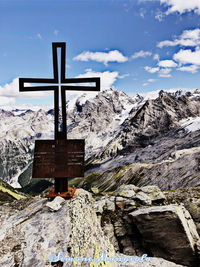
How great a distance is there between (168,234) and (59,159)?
10391 mm

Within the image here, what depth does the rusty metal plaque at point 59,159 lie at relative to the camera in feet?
40.6

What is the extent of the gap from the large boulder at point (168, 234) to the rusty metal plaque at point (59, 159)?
7.77 m

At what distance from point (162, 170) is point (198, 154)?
16.2 meters

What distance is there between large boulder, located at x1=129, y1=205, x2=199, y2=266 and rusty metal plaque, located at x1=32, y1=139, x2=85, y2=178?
777 centimetres

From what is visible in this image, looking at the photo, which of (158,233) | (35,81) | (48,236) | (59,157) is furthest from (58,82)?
(158,233)

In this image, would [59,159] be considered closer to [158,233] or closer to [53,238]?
[53,238]

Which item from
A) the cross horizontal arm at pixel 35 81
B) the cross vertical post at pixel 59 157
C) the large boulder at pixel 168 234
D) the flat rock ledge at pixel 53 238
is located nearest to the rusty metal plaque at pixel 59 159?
the cross vertical post at pixel 59 157

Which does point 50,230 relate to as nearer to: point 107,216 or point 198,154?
point 107,216

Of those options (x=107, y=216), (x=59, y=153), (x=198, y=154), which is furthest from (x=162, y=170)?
(x=59, y=153)

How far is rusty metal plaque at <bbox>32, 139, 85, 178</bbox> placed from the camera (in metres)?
12.4

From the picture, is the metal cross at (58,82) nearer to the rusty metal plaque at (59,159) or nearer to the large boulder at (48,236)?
the rusty metal plaque at (59,159)

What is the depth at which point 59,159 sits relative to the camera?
12555 mm

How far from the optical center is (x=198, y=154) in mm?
79750

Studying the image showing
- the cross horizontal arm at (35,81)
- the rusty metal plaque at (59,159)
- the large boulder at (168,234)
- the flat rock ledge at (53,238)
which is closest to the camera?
the flat rock ledge at (53,238)
